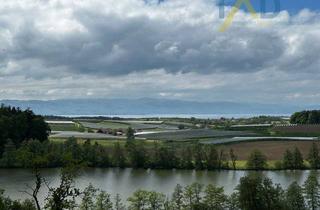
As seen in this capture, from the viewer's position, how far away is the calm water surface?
3331 centimetres

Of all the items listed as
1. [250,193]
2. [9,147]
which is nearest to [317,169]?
[250,193]

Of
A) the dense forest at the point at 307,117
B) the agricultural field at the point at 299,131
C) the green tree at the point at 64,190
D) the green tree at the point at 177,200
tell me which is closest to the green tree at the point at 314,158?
the green tree at the point at 177,200

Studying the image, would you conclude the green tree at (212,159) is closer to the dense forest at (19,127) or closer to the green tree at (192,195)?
the green tree at (192,195)

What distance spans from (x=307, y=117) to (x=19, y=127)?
5881cm

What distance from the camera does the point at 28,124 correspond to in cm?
6022

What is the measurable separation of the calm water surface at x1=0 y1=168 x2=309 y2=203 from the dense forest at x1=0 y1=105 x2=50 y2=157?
33.7ft

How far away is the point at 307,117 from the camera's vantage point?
94750mm

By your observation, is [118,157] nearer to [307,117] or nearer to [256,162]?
[256,162]

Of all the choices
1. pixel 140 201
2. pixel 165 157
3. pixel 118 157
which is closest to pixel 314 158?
pixel 165 157

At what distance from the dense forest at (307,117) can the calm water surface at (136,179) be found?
2120 inches

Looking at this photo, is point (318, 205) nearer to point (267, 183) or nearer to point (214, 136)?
point (267, 183)

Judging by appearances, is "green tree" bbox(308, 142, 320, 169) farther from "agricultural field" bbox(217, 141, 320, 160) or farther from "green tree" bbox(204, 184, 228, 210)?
"green tree" bbox(204, 184, 228, 210)

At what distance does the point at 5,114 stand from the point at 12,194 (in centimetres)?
3239

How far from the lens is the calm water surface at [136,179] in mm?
33312
